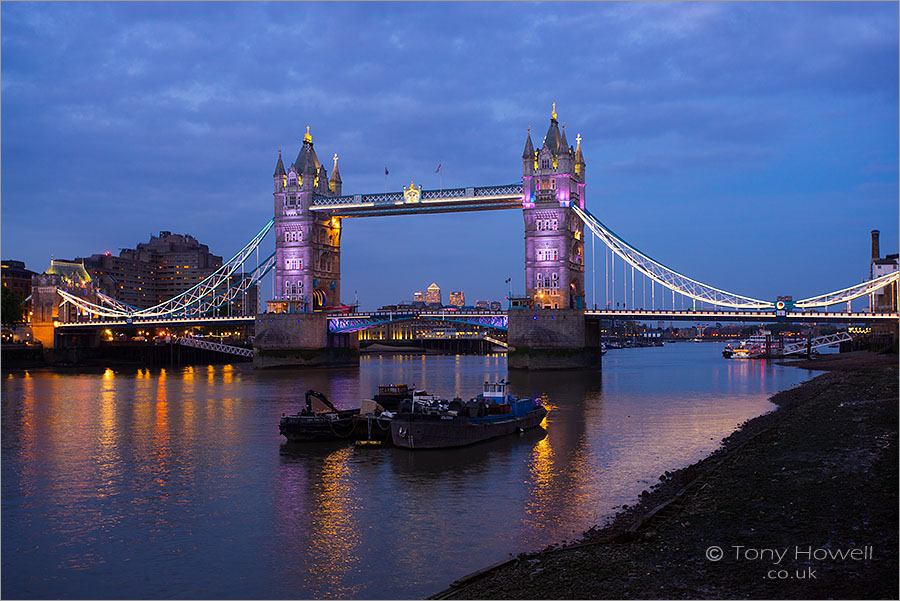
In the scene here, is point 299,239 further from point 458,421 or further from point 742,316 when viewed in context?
point 458,421

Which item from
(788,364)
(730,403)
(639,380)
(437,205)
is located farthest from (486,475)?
(788,364)

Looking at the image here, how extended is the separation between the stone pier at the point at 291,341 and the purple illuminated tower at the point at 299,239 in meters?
1.83

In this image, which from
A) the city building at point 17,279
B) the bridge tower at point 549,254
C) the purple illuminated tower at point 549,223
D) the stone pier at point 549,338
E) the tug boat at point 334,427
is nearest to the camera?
the tug boat at point 334,427

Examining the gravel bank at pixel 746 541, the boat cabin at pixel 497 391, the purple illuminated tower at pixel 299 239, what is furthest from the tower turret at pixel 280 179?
the gravel bank at pixel 746 541

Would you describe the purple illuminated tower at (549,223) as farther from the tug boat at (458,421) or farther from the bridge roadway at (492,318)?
the tug boat at (458,421)

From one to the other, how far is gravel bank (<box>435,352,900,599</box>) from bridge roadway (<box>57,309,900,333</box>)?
52908 mm

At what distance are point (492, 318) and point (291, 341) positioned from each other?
21.8 m

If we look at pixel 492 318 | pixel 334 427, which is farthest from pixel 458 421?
pixel 492 318

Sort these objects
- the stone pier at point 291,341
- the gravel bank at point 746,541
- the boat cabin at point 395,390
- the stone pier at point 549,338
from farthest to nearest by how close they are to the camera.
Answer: the stone pier at point 291,341
the stone pier at point 549,338
the boat cabin at point 395,390
the gravel bank at point 746,541

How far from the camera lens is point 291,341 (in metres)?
85.9

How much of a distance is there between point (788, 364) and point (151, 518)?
87.5 meters

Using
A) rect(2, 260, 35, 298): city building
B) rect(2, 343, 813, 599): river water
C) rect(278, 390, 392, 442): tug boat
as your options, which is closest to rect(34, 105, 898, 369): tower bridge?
rect(2, 343, 813, 599): river water

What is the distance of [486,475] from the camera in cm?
2567

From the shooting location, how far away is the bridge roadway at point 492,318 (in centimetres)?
7356
